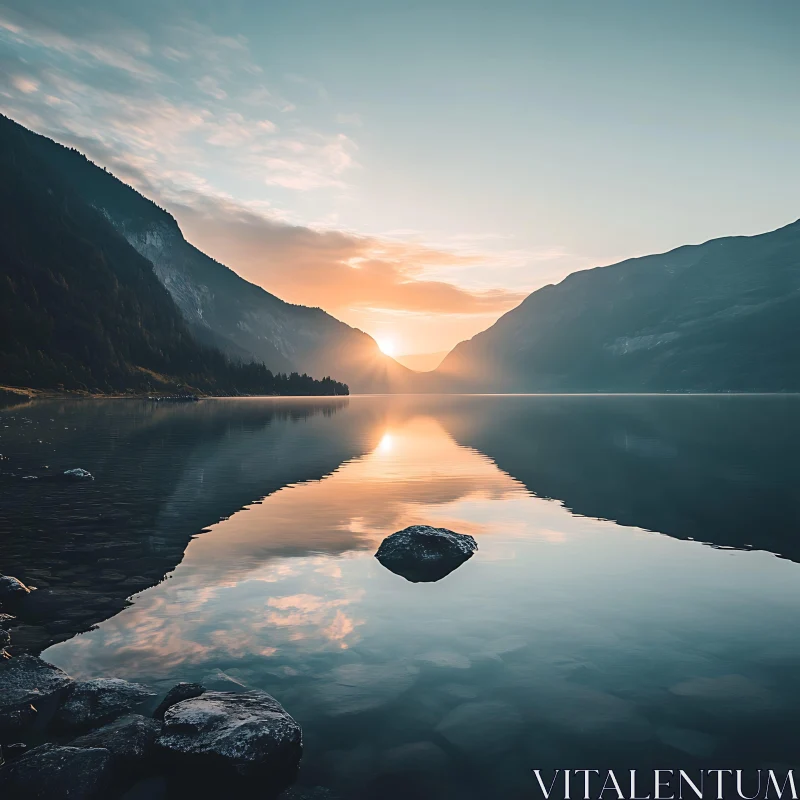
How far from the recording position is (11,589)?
18031 mm

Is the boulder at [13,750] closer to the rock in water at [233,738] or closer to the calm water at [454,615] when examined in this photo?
the rock in water at [233,738]

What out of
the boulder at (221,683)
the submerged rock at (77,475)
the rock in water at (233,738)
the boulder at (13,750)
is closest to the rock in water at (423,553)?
the boulder at (221,683)

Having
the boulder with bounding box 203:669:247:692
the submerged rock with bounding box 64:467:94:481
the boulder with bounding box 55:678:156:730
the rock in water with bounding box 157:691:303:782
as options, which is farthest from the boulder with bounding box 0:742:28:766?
the submerged rock with bounding box 64:467:94:481

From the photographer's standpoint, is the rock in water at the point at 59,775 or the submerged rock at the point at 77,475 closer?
the rock in water at the point at 59,775

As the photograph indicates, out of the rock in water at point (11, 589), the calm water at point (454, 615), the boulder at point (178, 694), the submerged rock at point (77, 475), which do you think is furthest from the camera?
the submerged rock at point (77, 475)

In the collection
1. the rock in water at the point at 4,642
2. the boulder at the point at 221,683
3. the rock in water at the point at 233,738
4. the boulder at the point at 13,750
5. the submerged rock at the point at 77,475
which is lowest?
the submerged rock at the point at 77,475

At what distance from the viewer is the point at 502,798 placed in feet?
31.0

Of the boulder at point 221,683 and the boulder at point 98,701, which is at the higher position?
the boulder at point 98,701

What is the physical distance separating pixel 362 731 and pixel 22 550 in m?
18.5

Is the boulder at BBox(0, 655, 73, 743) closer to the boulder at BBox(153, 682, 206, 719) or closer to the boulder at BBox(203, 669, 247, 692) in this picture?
the boulder at BBox(153, 682, 206, 719)

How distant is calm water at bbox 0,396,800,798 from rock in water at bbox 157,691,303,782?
0.60 m

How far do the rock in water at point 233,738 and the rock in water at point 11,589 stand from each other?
10.3m

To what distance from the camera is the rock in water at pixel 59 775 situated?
911 cm

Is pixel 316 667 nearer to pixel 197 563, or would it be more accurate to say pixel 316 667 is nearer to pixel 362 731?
pixel 362 731
